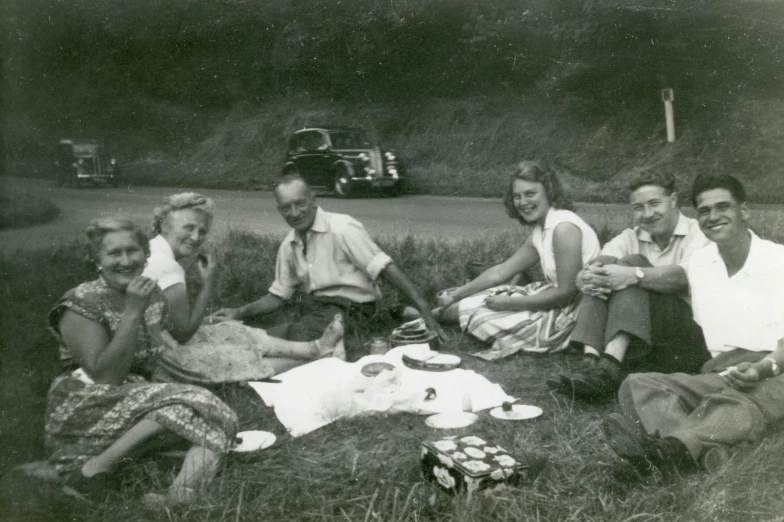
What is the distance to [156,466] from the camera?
2.66 m

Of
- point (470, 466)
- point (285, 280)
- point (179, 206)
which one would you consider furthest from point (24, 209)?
point (470, 466)

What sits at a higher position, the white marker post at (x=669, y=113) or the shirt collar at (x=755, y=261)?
the white marker post at (x=669, y=113)

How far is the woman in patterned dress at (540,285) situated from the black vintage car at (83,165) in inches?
102

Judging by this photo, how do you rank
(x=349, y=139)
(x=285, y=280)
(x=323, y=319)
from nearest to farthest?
(x=323, y=319)
(x=285, y=280)
(x=349, y=139)

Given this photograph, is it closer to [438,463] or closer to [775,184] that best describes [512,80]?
[775,184]

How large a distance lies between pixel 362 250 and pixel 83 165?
74.0 inches

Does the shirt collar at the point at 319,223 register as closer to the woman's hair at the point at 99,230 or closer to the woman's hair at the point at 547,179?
the woman's hair at the point at 547,179

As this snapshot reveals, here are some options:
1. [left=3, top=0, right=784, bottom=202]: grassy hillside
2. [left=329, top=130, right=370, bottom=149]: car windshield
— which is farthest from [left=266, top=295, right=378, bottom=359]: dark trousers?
[left=329, top=130, right=370, bottom=149]: car windshield

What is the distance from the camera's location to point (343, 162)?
5168mm

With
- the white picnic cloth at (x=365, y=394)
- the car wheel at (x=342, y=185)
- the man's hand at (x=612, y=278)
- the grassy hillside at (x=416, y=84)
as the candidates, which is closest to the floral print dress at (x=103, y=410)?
the white picnic cloth at (x=365, y=394)

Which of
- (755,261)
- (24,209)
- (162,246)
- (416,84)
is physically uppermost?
(416,84)

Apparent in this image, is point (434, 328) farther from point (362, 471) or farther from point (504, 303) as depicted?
point (362, 471)

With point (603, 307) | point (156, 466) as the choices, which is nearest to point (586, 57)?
point (603, 307)

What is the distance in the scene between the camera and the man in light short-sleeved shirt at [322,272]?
4426 mm
